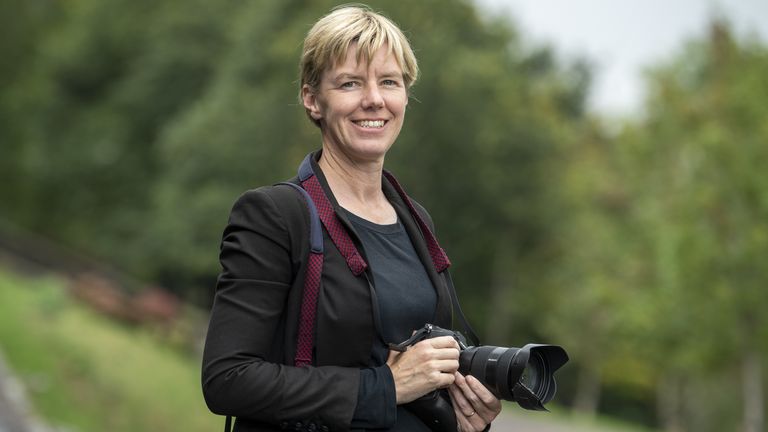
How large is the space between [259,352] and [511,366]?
566 millimetres

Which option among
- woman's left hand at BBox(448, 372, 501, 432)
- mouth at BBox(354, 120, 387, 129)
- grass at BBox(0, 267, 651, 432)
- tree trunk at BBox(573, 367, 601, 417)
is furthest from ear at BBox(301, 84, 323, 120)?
tree trunk at BBox(573, 367, 601, 417)

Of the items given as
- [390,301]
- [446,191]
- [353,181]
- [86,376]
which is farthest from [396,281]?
[446,191]

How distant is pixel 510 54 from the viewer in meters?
36.3

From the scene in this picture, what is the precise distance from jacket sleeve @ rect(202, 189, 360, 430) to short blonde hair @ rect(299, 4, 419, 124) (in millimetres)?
401

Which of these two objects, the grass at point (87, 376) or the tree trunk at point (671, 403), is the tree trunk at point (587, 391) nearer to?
the tree trunk at point (671, 403)

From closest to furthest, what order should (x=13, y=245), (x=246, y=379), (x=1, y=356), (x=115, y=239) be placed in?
(x=246, y=379)
(x=1, y=356)
(x=13, y=245)
(x=115, y=239)

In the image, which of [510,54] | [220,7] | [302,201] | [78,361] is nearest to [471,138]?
[510,54]

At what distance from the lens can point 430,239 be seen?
2850 millimetres

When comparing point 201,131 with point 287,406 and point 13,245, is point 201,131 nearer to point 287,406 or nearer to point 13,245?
point 13,245

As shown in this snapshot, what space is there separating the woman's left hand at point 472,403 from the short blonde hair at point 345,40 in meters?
0.77

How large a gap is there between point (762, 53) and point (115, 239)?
70.8 feet

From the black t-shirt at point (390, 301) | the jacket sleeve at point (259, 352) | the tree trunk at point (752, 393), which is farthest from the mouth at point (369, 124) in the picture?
the tree trunk at point (752, 393)

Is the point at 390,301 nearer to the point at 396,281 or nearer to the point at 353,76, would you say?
the point at 396,281

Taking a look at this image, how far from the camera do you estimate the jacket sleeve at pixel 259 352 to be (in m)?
2.37
